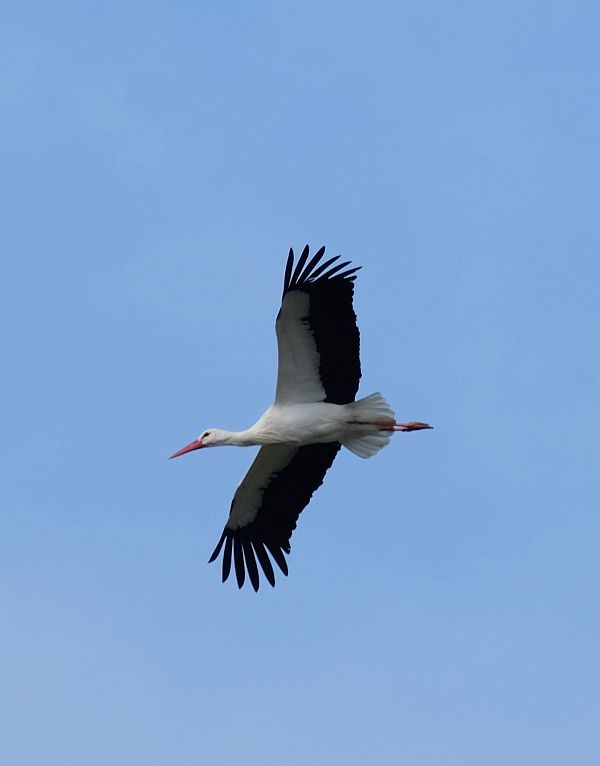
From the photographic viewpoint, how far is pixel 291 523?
18438 mm

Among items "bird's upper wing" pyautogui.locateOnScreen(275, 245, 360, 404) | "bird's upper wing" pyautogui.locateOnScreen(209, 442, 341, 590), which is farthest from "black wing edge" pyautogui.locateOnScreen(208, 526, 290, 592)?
"bird's upper wing" pyautogui.locateOnScreen(275, 245, 360, 404)

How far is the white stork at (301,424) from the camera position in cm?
1706

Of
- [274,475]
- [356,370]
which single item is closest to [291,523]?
[274,475]

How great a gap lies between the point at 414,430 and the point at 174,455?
229 cm

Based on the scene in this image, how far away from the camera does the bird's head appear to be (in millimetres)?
18172

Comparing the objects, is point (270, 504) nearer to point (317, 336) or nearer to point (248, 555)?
point (248, 555)

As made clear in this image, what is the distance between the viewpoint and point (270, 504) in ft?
60.5

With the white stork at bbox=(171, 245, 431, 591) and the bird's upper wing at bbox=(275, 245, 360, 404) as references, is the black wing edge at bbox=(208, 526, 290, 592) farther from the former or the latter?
the bird's upper wing at bbox=(275, 245, 360, 404)

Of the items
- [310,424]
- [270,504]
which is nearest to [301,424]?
[310,424]

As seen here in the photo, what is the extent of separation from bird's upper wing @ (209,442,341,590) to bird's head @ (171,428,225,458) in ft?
1.25

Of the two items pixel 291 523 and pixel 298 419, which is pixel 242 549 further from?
pixel 298 419

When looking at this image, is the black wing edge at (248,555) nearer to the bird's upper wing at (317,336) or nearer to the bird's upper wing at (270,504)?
the bird's upper wing at (270,504)

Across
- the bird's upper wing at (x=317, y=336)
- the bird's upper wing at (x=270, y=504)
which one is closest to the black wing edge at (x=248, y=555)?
the bird's upper wing at (x=270, y=504)

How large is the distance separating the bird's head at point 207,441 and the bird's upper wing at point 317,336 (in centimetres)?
81
